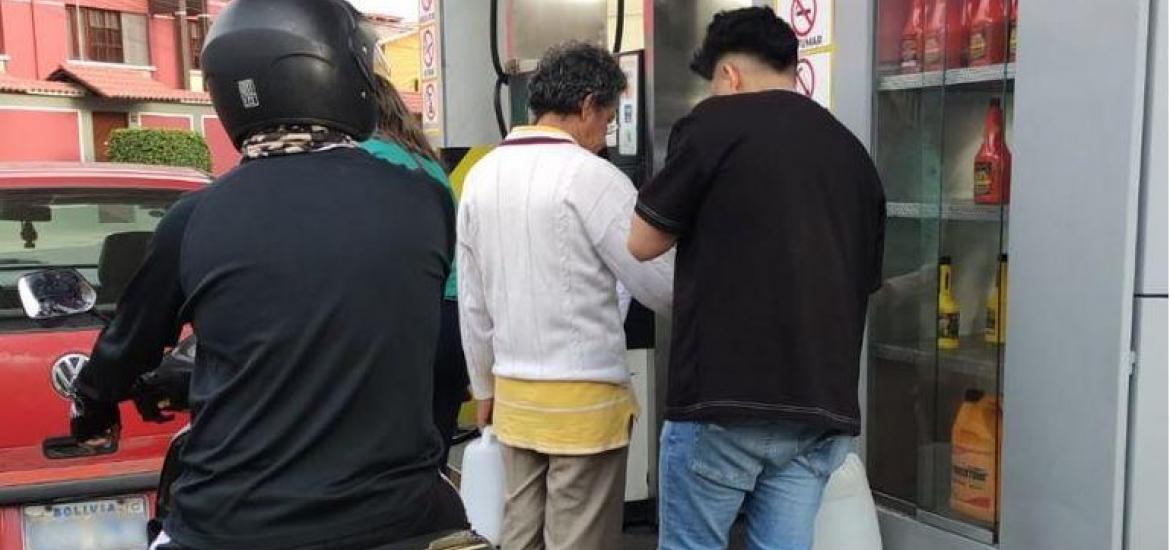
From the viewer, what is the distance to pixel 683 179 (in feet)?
7.07

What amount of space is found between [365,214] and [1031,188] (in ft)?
5.91

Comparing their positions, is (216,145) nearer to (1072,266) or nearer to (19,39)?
(19,39)

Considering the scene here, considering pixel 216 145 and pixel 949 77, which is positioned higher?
pixel 216 145

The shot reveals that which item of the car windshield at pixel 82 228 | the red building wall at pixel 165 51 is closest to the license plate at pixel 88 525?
the car windshield at pixel 82 228

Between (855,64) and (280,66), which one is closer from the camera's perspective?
(280,66)

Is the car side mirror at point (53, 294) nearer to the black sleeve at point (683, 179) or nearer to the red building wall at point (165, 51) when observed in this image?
the black sleeve at point (683, 179)

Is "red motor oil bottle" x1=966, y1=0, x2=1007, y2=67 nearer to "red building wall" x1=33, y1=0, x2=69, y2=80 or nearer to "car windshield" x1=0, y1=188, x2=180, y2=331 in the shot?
"car windshield" x1=0, y1=188, x2=180, y2=331

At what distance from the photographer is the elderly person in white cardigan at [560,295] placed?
8.64ft

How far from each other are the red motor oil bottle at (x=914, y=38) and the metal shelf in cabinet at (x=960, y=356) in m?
0.87

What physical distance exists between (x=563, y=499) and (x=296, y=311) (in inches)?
58.0

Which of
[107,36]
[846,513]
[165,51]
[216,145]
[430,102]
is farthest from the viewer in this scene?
[165,51]

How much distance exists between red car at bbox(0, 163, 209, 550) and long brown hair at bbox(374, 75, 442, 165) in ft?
3.17

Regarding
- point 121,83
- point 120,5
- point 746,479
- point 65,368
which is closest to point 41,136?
point 121,83

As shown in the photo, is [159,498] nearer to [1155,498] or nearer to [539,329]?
[539,329]
